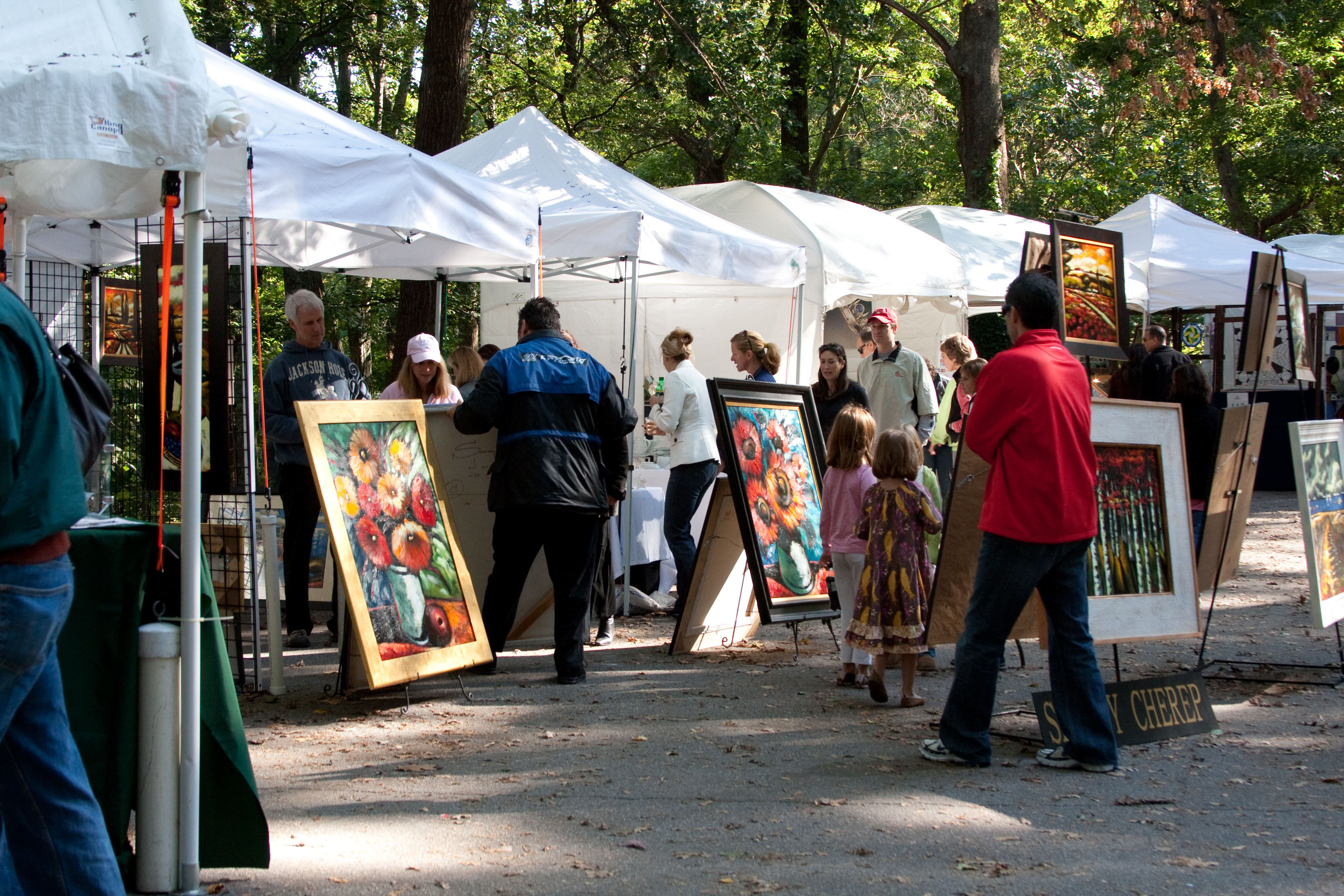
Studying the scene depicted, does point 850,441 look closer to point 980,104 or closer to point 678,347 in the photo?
point 678,347

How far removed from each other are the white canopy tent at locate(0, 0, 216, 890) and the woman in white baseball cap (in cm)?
360

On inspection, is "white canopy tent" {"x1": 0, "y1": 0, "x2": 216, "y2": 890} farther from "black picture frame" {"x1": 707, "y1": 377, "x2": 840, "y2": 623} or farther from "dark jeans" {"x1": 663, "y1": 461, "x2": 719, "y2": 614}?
"dark jeans" {"x1": 663, "y1": 461, "x2": 719, "y2": 614}

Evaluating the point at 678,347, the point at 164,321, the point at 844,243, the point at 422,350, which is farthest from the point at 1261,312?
the point at 844,243

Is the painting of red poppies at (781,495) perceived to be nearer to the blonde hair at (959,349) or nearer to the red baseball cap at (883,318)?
Answer: the blonde hair at (959,349)

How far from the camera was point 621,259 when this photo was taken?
8305mm

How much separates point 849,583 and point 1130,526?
1.52 m

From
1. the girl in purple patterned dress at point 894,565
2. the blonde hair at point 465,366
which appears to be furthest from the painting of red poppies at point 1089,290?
the blonde hair at point 465,366

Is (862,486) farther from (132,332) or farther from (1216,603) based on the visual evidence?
(132,332)

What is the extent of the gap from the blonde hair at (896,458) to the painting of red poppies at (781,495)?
1.07 m

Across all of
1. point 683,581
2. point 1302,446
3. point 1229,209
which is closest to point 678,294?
point 683,581

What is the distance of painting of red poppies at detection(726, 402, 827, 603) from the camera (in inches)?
270

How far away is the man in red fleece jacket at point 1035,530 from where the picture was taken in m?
4.46

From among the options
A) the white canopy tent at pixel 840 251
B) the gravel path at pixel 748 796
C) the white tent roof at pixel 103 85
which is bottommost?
the gravel path at pixel 748 796

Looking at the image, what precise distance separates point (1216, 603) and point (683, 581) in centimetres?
419
